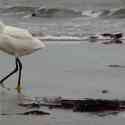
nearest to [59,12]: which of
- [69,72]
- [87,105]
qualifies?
[69,72]

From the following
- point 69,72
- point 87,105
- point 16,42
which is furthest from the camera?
point 69,72

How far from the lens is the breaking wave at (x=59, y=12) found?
19016 mm

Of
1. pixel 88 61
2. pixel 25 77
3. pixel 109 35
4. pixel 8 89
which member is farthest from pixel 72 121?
pixel 109 35

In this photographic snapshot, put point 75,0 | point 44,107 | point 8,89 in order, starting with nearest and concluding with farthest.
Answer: point 44,107, point 8,89, point 75,0

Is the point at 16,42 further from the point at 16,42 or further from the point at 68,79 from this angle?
the point at 68,79

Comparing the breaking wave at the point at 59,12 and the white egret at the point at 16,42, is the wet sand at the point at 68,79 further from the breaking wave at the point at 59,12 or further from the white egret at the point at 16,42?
the breaking wave at the point at 59,12

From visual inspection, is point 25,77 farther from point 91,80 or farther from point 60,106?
point 60,106

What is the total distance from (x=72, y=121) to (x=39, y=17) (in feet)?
43.2

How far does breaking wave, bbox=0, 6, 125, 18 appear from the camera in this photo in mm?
19016

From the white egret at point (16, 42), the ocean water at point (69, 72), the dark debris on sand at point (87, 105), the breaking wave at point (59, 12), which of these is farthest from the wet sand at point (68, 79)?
the breaking wave at point (59, 12)

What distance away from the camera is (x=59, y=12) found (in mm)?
21047

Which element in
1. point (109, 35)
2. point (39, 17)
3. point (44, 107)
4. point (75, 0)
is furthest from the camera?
point (75, 0)

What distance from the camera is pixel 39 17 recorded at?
62.6 ft

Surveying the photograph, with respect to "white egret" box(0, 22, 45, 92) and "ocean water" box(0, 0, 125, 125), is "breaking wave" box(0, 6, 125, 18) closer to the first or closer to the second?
"ocean water" box(0, 0, 125, 125)
